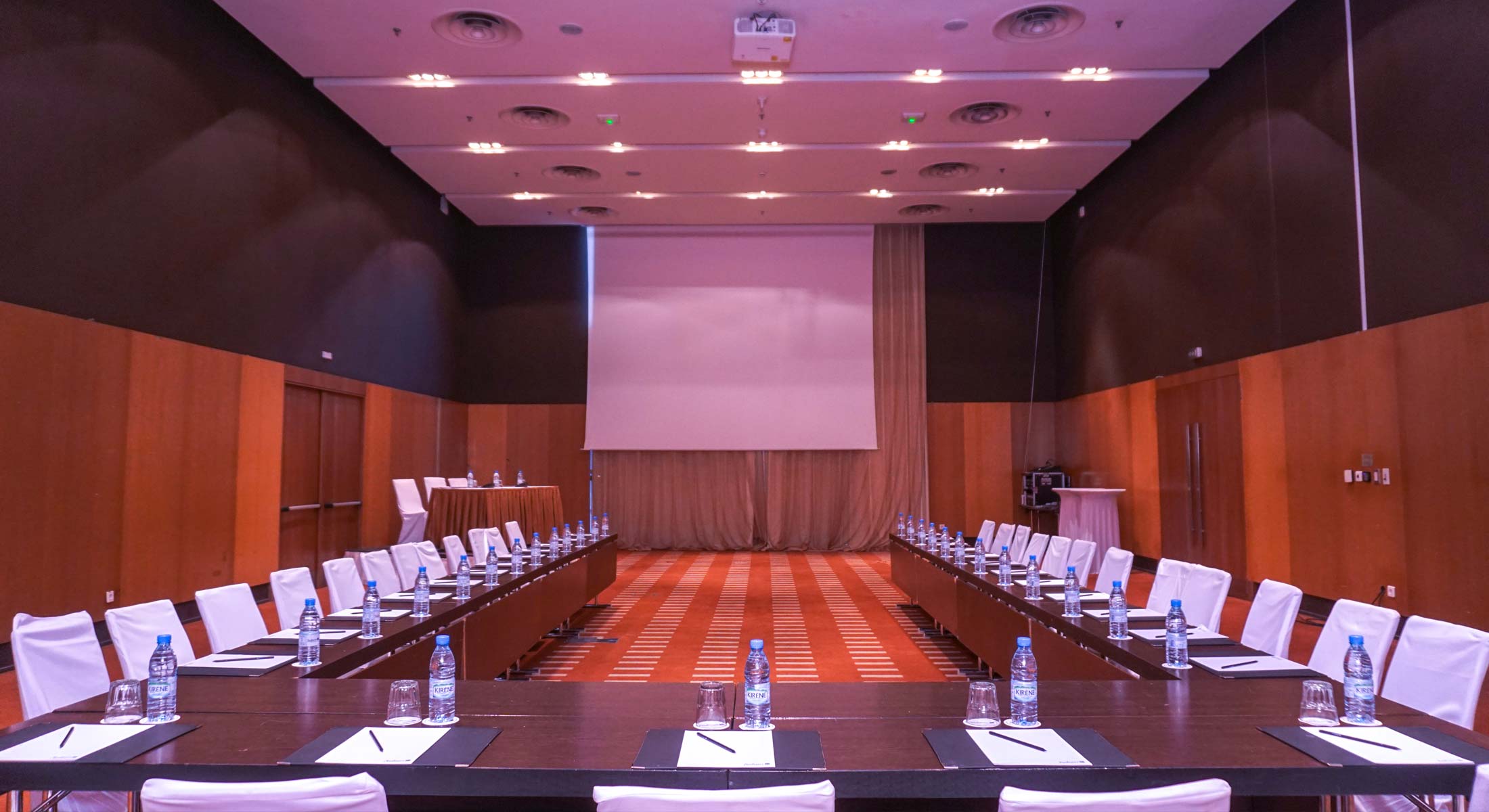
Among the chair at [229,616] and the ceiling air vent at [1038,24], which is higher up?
the ceiling air vent at [1038,24]

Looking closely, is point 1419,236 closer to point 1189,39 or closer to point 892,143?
point 1189,39

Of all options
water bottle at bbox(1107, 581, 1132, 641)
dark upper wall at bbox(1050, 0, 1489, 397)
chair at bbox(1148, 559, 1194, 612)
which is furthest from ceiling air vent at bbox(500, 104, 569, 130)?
water bottle at bbox(1107, 581, 1132, 641)

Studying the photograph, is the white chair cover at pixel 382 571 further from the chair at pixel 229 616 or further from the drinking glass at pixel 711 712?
the drinking glass at pixel 711 712

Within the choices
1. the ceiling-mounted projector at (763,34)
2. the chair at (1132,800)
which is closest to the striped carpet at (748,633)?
the chair at (1132,800)

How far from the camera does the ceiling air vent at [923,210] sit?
44.3 feet

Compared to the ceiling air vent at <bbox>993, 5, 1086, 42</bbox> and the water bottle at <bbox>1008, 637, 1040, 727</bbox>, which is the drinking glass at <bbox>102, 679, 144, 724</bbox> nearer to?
the water bottle at <bbox>1008, 637, 1040, 727</bbox>

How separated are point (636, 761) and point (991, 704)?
94 cm

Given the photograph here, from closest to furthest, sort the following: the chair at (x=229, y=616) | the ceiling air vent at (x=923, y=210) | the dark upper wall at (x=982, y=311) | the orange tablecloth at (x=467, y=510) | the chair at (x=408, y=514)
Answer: the chair at (x=229, y=616)
the orange tablecloth at (x=467, y=510)
the chair at (x=408, y=514)
the ceiling air vent at (x=923, y=210)
the dark upper wall at (x=982, y=311)

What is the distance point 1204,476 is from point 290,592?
8810 mm

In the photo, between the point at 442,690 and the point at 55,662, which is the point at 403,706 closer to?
the point at 442,690

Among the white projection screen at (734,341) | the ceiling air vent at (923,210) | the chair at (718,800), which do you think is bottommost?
the chair at (718,800)

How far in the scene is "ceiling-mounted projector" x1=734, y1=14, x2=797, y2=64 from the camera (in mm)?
7672

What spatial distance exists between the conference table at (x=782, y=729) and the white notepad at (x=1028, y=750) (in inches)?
1.8

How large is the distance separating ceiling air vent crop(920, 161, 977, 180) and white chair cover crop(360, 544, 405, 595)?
8582mm
